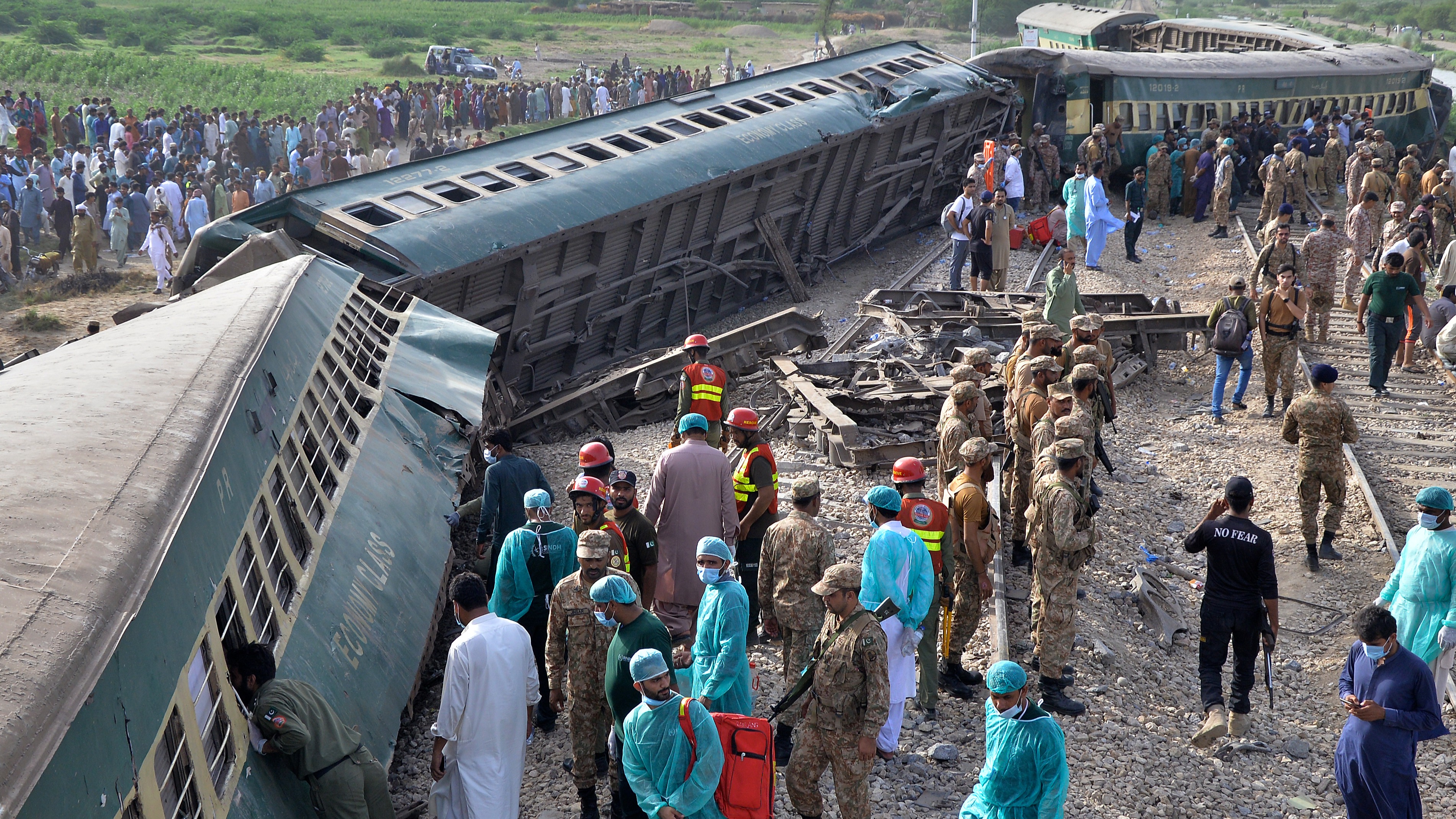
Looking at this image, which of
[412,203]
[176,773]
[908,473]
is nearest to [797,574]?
[908,473]

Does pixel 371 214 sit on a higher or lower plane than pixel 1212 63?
lower

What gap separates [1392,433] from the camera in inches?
492

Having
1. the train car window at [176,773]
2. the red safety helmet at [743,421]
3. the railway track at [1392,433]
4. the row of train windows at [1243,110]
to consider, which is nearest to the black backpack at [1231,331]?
the railway track at [1392,433]

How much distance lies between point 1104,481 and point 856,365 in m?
2.81

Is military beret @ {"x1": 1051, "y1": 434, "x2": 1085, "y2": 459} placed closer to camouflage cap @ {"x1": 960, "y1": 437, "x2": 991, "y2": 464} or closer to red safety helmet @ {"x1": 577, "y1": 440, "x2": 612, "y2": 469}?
camouflage cap @ {"x1": 960, "y1": 437, "x2": 991, "y2": 464}

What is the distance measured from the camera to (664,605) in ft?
24.3

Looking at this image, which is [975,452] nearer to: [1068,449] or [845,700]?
[1068,449]

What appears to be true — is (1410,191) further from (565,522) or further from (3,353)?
(3,353)

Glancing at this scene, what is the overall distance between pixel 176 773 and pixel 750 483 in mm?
4165

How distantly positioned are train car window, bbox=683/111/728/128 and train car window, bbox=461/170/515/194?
3.82 m

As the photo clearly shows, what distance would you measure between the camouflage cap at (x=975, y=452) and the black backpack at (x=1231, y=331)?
20.4 feet

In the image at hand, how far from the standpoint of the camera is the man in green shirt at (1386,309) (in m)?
12.4

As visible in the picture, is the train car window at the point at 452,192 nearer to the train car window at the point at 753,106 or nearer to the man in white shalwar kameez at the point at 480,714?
the train car window at the point at 753,106

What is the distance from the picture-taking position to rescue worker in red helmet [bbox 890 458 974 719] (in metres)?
6.64
